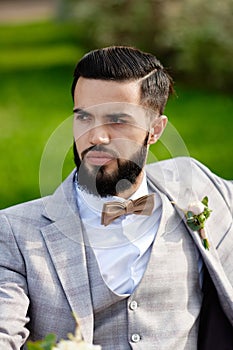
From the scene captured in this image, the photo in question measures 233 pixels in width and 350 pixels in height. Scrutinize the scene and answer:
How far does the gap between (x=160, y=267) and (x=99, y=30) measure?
8.93 m

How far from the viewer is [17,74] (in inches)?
487

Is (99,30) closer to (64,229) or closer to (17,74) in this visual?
(17,74)

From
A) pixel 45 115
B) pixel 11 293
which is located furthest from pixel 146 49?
pixel 11 293

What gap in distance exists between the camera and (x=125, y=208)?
3.40 metres

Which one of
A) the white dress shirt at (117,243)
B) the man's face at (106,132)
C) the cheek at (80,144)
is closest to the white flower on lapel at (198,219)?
the white dress shirt at (117,243)

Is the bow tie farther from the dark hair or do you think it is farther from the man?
the dark hair

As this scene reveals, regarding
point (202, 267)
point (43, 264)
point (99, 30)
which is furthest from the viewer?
point (99, 30)

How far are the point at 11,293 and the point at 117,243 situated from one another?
0.45 m

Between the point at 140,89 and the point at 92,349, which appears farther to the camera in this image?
the point at 140,89

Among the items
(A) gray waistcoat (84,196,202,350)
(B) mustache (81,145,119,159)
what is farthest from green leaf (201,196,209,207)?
(B) mustache (81,145,119,159)

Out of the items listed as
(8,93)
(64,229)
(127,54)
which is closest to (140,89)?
(127,54)

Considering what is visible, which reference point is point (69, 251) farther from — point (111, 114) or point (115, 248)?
point (111, 114)

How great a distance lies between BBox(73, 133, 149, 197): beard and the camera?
3318 mm

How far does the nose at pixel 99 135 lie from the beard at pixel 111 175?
0.8 inches
